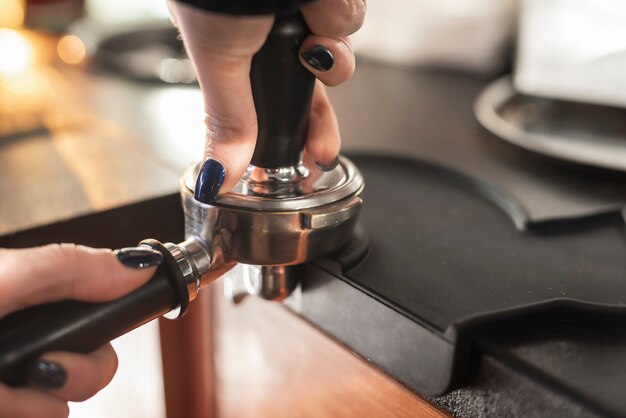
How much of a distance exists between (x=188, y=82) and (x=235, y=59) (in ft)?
1.66

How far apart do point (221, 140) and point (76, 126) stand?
444mm

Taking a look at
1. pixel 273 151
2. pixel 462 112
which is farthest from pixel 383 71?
pixel 273 151

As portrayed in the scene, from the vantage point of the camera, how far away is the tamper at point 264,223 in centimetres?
28

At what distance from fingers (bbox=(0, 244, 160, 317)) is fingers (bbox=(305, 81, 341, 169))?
13 centimetres

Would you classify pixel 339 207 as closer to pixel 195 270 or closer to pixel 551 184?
pixel 195 270

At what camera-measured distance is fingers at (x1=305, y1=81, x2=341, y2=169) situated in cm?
36

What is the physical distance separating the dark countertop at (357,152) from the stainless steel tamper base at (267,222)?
3 centimetres

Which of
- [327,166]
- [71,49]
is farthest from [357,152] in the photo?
[71,49]

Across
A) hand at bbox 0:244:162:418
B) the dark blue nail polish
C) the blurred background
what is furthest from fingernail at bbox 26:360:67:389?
the blurred background

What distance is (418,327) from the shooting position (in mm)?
303

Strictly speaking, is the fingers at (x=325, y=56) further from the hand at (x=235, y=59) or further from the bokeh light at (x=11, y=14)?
the bokeh light at (x=11, y=14)

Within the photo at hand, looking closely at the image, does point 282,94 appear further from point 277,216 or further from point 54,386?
point 54,386

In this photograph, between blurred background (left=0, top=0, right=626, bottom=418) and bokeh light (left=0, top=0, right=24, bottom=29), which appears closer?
blurred background (left=0, top=0, right=626, bottom=418)

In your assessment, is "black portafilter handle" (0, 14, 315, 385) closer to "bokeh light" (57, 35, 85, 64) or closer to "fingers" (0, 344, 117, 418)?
"fingers" (0, 344, 117, 418)
